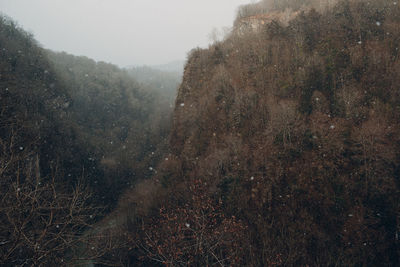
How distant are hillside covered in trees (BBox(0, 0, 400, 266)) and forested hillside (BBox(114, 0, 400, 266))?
69 millimetres

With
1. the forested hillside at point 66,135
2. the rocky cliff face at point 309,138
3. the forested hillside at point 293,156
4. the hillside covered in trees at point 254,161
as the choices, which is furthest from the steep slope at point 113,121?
the rocky cliff face at point 309,138

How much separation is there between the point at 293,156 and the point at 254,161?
2145 mm

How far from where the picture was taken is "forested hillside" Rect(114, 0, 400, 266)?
323 inches

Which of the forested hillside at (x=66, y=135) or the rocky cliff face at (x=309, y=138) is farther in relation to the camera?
the forested hillside at (x=66, y=135)

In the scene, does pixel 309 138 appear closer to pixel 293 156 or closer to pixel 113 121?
pixel 293 156

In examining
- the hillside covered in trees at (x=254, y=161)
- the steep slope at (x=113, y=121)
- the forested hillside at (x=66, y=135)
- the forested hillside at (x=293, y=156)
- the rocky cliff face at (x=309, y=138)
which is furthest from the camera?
the steep slope at (x=113, y=121)

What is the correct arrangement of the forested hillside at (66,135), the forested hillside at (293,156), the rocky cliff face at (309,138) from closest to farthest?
the forested hillside at (293,156), the rocky cliff face at (309,138), the forested hillside at (66,135)

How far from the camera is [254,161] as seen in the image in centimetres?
1181

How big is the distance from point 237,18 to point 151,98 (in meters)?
34.4

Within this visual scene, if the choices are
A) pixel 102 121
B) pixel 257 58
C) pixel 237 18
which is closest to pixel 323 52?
pixel 257 58

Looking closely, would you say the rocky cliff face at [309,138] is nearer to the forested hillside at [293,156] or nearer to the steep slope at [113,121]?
the forested hillside at [293,156]

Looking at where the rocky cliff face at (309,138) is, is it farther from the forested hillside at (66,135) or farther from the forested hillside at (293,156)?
the forested hillside at (66,135)

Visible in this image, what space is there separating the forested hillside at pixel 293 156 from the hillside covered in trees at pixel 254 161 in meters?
0.07

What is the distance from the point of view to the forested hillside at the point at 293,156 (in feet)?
26.9
